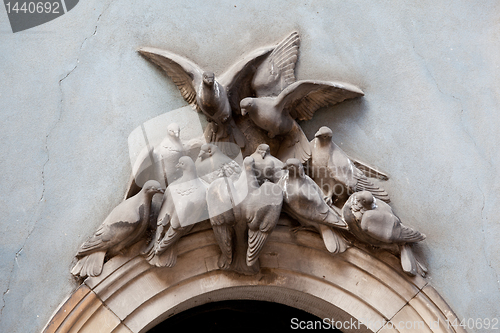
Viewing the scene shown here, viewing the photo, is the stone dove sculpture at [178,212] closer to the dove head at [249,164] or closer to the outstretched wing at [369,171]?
the dove head at [249,164]

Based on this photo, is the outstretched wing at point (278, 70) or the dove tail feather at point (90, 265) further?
the outstretched wing at point (278, 70)

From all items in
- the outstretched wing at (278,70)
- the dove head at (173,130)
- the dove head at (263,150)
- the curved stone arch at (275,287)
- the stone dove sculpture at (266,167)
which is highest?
the outstretched wing at (278,70)

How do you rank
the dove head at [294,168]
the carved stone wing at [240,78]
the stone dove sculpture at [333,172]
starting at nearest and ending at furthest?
the dove head at [294,168]
the stone dove sculpture at [333,172]
the carved stone wing at [240,78]

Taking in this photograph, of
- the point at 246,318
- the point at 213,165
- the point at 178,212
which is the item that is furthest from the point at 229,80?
the point at 246,318

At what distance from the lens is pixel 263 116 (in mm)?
2613

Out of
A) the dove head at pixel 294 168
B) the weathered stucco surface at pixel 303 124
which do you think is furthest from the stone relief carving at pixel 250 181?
the weathered stucco surface at pixel 303 124

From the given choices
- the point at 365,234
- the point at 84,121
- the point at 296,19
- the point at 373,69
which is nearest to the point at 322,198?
the point at 365,234

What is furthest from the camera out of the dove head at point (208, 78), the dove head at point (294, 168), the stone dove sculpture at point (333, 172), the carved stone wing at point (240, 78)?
the carved stone wing at point (240, 78)

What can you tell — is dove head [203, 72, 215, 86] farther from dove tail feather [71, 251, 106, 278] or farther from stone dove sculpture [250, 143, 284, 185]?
dove tail feather [71, 251, 106, 278]

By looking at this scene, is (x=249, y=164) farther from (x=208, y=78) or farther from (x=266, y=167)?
(x=208, y=78)

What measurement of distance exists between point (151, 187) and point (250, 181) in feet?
1.48

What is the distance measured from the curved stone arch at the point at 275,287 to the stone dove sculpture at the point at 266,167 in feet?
0.81

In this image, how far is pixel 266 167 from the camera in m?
2.52

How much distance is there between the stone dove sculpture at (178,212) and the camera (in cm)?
238
